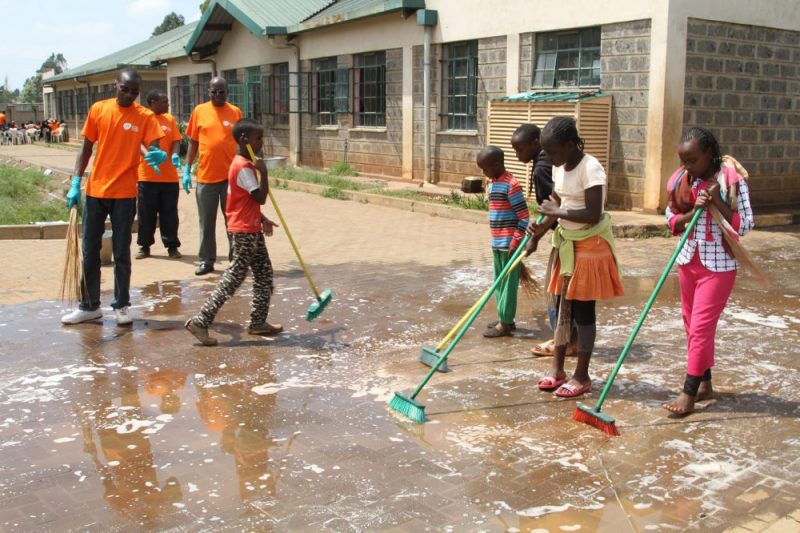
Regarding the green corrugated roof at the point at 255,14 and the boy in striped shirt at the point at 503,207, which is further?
the green corrugated roof at the point at 255,14

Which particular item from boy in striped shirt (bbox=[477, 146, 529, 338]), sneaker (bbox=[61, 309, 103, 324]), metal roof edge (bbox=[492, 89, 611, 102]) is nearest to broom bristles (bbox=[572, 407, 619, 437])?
boy in striped shirt (bbox=[477, 146, 529, 338])

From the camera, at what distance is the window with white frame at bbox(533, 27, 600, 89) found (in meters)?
14.0

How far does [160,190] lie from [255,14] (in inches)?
552

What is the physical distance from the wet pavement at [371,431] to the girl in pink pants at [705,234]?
31cm

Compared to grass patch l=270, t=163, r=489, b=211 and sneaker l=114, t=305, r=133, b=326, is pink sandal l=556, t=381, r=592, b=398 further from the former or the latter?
grass patch l=270, t=163, r=489, b=211

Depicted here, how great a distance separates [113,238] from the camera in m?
6.73

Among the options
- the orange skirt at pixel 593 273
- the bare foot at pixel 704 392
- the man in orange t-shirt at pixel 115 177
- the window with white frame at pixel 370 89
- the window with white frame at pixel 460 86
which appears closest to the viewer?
the orange skirt at pixel 593 273

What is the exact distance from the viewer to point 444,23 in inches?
667

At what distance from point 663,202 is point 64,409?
10.2m

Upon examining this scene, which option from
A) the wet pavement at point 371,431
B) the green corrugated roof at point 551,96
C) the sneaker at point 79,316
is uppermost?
the green corrugated roof at point 551,96

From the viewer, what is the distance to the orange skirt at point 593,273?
485 cm

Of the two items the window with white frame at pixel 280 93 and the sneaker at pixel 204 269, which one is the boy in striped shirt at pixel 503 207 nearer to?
the sneaker at pixel 204 269

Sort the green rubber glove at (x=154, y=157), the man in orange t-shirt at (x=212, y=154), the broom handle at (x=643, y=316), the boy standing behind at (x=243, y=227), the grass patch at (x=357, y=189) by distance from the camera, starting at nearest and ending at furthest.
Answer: the broom handle at (x=643, y=316)
the boy standing behind at (x=243, y=227)
the green rubber glove at (x=154, y=157)
the man in orange t-shirt at (x=212, y=154)
the grass patch at (x=357, y=189)

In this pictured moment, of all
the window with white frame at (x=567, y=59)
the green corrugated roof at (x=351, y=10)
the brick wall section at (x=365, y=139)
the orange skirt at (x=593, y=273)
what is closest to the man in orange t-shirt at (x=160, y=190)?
the orange skirt at (x=593, y=273)
